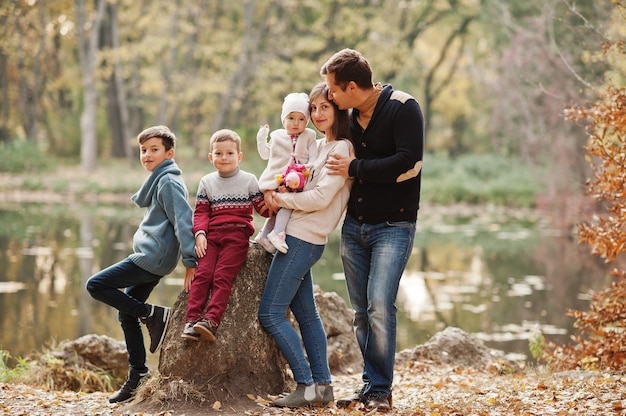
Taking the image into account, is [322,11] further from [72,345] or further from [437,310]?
[72,345]

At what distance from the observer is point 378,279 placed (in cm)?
489

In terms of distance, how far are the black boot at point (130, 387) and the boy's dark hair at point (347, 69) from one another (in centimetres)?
232

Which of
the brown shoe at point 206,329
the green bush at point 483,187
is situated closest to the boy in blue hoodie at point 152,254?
the brown shoe at point 206,329

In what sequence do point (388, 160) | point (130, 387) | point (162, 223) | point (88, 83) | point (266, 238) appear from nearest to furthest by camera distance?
1. point (388, 160)
2. point (266, 238)
3. point (162, 223)
4. point (130, 387)
5. point (88, 83)

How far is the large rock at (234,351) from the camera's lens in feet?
16.8

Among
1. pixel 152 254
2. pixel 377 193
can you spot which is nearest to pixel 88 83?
pixel 152 254

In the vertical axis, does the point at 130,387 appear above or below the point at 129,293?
below

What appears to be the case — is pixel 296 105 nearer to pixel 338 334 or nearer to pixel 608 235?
pixel 608 235

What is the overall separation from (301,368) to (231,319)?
546 mm

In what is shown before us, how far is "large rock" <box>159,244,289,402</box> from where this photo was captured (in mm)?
5133

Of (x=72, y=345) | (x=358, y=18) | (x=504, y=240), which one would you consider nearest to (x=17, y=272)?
(x=72, y=345)

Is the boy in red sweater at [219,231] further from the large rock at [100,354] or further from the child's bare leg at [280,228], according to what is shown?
the large rock at [100,354]

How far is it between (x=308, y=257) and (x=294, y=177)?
1.64 ft

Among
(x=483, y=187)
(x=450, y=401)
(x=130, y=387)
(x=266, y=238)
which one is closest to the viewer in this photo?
(x=266, y=238)
